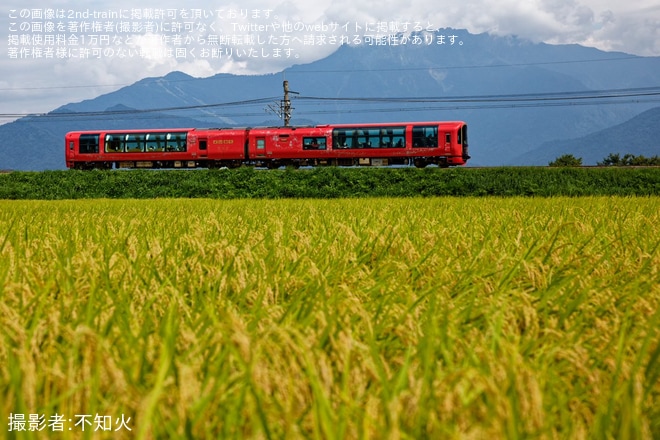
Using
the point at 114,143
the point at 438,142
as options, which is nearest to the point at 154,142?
the point at 114,143

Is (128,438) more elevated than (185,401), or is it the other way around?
(185,401)

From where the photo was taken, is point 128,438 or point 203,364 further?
point 203,364

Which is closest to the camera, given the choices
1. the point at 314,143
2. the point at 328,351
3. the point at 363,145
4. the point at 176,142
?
the point at 328,351

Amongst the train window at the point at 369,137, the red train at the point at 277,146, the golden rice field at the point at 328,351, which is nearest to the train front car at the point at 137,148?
the red train at the point at 277,146

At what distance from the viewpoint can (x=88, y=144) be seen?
128 ft

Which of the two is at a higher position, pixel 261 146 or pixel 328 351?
pixel 261 146

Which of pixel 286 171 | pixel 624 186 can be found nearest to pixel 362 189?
pixel 286 171

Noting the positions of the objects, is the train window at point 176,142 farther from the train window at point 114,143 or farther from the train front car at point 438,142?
the train front car at point 438,142

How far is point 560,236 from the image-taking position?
231 inches

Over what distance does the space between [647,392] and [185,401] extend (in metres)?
1.29

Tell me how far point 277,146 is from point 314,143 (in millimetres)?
2285

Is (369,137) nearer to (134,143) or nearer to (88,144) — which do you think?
(134,143)

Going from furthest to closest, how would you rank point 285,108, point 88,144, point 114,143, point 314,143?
1. point 285,108
2. point 88,144
3. point 114,143
4. point 314,143

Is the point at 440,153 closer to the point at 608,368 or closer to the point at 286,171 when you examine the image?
the point at 286,171
